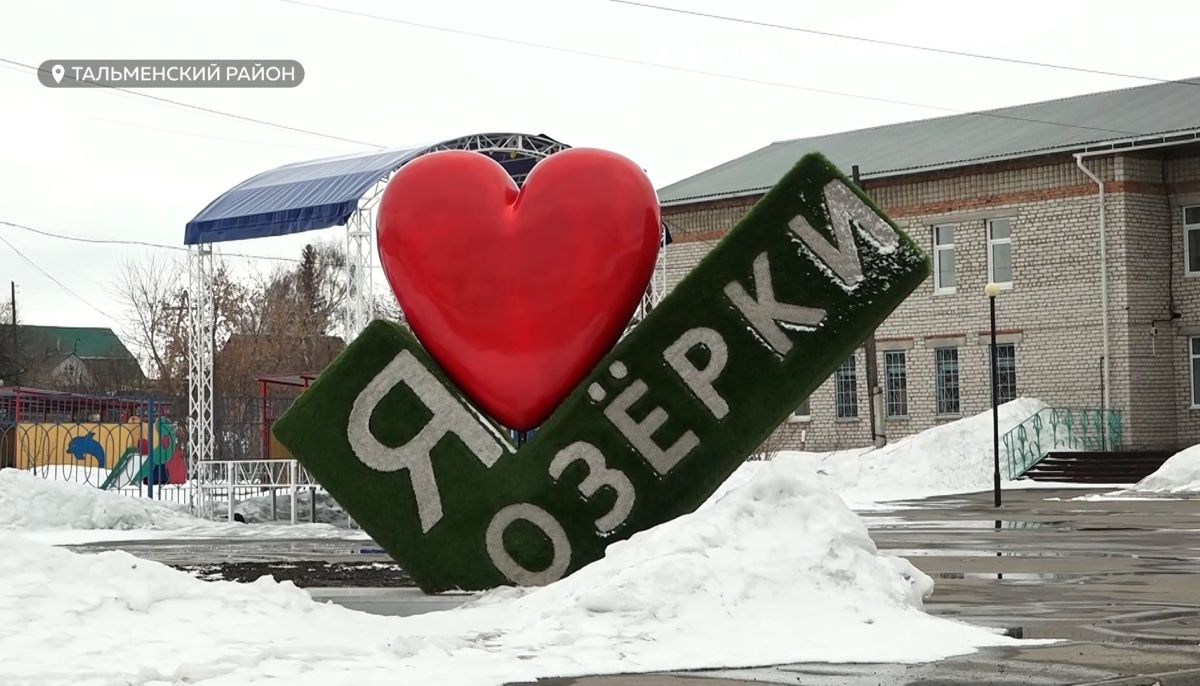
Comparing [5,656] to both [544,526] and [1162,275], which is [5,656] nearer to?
[544,526]

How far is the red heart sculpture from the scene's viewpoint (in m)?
11.8

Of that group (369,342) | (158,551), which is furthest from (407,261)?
(158,551)

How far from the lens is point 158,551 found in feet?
60.6

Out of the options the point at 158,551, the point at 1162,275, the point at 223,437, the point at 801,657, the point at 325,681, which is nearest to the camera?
the point at 325,681

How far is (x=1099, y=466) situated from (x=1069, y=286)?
4.94 m

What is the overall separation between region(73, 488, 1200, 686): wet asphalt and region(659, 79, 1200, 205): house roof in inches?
554

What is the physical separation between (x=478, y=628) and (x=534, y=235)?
3.68m

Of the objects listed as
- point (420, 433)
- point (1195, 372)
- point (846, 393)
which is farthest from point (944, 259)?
point (420, 433)

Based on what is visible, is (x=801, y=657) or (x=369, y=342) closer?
(x=801, y=657)

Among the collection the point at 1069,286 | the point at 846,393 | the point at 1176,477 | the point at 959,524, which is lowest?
the point at 959,524

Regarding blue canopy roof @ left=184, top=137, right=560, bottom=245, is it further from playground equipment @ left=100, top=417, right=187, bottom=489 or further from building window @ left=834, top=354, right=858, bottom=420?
building window @ left=834, top=354, right=858, bottom=420

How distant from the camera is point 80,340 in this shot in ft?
356

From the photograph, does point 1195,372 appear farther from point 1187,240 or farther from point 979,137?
point 979,137

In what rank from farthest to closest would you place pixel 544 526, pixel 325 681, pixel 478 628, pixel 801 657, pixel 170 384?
pixel 170 384 → pixel 544 526 → pixel 478 628 → pixel 801 657 → pixel 325 681
